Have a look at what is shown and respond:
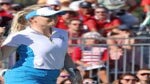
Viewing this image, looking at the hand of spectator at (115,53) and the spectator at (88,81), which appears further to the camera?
the hand of spectator at (115,53)

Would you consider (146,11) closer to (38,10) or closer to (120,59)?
(120,59)

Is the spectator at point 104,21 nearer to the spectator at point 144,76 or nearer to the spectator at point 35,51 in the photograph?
the spectator at point 144,76

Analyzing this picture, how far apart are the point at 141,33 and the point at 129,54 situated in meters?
0.93

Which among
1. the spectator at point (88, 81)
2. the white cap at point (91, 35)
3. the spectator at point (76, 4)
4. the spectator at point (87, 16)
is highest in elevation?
the spectator at point (76, 4)

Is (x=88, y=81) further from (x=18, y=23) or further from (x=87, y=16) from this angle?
(x=18, y=23)

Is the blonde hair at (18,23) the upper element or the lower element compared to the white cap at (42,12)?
lower

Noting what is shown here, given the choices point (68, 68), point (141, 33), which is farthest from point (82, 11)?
point (68, 68)

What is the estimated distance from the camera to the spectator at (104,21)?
10.9 metres

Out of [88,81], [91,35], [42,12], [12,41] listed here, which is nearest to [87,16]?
[91,35]

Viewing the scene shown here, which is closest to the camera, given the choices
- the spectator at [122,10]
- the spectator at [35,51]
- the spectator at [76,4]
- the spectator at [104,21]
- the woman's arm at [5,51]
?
the woman's arm at [5,51]

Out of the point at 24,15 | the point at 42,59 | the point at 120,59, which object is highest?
the point at 24,15

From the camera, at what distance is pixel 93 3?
11719 mm

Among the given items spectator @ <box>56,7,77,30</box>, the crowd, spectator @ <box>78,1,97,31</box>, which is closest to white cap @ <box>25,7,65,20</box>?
the crowd

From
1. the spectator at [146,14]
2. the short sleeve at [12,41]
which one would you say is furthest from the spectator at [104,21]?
the short sleeve at [12,41]
